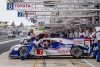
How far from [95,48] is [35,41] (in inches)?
153

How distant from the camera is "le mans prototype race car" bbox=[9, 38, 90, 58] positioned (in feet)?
58.6

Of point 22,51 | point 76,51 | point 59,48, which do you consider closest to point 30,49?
point 22,51

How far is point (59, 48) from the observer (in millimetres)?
17969

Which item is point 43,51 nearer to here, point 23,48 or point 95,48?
point 23,48

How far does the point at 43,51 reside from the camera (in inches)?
706

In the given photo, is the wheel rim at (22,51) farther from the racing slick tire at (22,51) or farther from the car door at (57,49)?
the car door at (57,49)

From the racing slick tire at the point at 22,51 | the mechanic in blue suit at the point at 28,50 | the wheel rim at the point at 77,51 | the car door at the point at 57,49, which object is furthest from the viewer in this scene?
the racing slick tire at the point at 22,51

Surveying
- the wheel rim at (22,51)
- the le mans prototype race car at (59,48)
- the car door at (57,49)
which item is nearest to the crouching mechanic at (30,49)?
the le mans prototype race car at (59,48)

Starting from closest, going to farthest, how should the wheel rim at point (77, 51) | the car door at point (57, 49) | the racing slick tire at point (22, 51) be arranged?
the wheel rim at point (77, 51) → the car door at point (57, 49) → the racing slick tire at point (22, 51)

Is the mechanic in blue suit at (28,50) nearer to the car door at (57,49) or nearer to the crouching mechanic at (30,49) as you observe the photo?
the crouching mechanic at (30,49)

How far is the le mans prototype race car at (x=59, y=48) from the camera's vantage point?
17.9 meters

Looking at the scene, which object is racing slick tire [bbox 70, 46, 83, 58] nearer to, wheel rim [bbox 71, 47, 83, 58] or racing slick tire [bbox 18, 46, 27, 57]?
wheel rim [bbox 71, 47, 83, 58]

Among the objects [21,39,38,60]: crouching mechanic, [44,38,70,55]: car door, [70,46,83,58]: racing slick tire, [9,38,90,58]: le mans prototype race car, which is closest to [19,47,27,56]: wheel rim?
[9,38,90,58]: le mans prototype race car

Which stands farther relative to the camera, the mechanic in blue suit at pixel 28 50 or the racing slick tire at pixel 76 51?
the racing slick tire at pixel 76 51
